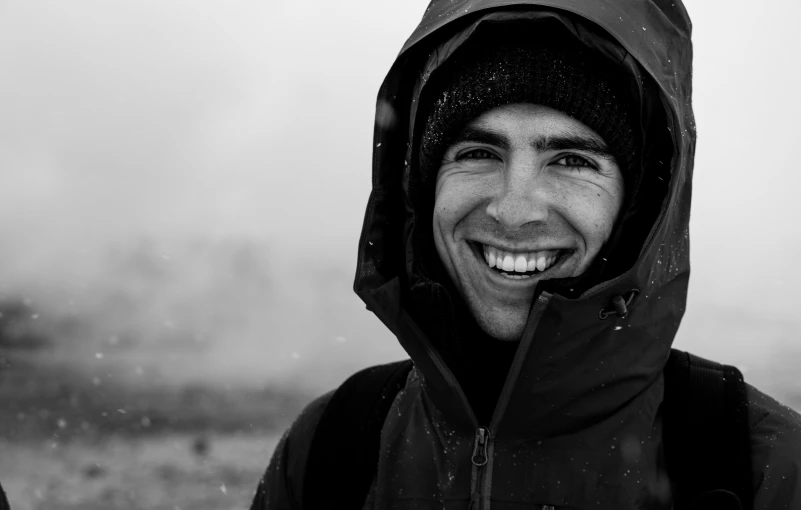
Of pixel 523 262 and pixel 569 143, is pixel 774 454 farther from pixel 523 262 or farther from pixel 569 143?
pixel 569 143

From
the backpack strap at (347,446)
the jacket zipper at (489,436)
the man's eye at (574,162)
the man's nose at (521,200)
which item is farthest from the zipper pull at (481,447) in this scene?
the man's eye at (574,162)

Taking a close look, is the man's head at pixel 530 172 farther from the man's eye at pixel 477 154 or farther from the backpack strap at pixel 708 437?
the backpack strap at pixel 708 437

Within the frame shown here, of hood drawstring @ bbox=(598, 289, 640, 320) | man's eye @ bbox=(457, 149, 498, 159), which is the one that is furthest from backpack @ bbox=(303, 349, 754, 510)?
man's eye @ bbox=(457, 149, 498, 159)

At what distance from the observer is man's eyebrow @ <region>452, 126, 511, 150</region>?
2191 mm

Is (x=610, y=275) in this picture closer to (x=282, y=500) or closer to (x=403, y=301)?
(x=403, y=301)

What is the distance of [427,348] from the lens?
215cm

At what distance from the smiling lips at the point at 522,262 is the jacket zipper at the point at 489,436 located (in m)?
0.30

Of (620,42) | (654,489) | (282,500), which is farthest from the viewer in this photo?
(282,500)

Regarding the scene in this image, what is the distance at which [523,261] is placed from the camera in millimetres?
2207

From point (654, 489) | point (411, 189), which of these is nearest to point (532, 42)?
point (411, 189)

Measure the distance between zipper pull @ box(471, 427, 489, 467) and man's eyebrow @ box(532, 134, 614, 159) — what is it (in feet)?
2.74

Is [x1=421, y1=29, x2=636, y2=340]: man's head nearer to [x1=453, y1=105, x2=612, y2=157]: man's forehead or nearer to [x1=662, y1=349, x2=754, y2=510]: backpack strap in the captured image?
[x1=453, y1=105, x2=612, y2=157]: man's forehead

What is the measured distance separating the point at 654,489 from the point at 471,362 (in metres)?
0.65

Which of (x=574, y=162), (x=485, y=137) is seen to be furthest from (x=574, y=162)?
(x=485, y=137)
